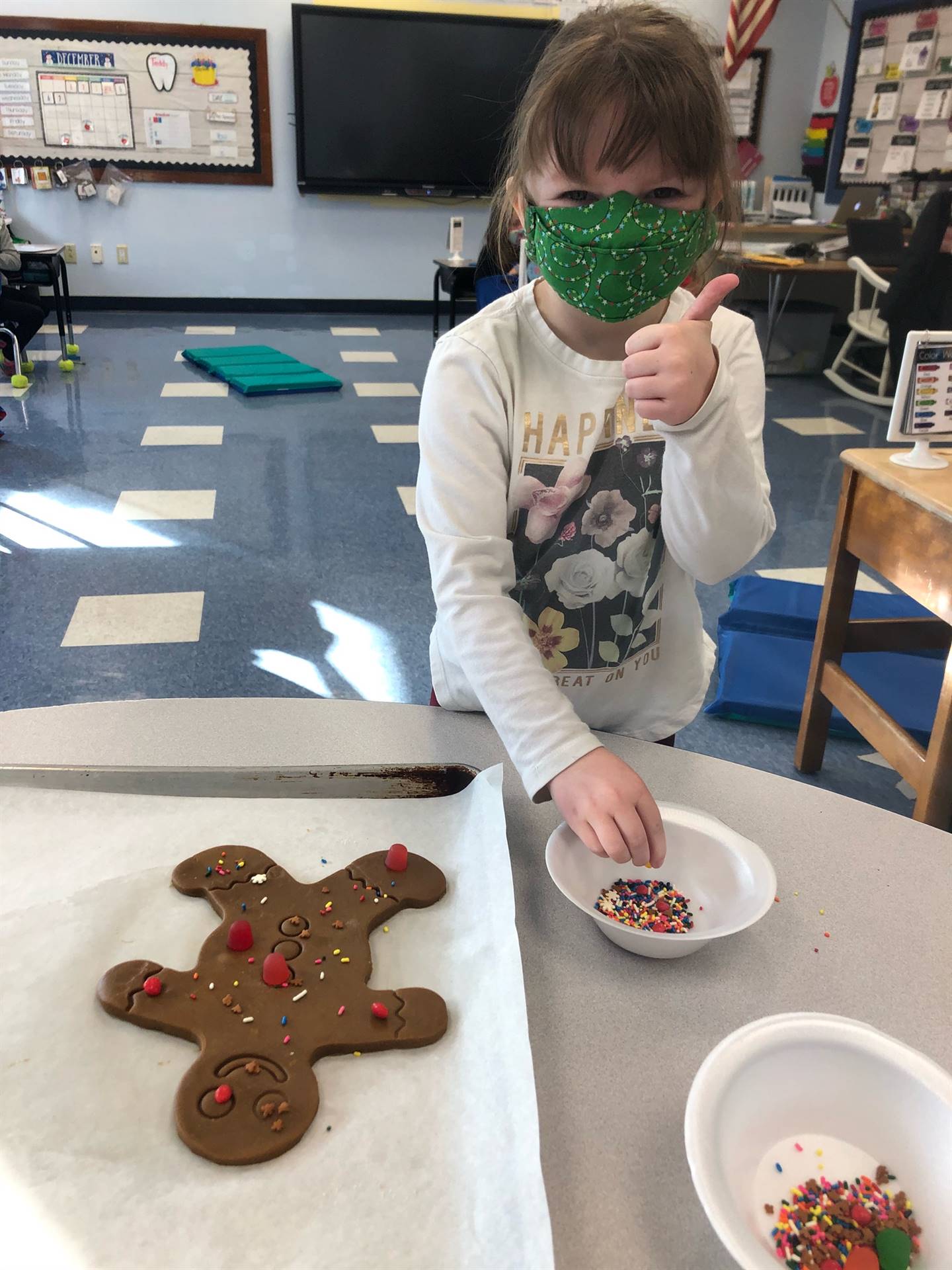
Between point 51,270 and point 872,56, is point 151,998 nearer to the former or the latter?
point 51,270

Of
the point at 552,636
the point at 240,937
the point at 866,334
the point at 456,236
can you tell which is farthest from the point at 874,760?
the point at 456,236

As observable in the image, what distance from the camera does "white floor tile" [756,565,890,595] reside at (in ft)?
8.00

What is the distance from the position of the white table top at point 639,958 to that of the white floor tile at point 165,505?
2129 millimetres

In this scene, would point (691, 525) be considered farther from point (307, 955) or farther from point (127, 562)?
point (127, 562)

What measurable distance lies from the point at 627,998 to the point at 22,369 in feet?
14.8

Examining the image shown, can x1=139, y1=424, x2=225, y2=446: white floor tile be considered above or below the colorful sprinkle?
below

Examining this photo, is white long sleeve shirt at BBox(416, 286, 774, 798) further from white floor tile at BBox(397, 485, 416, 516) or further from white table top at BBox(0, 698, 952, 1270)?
white floor tile at BBox(397, 485, 416, 516)

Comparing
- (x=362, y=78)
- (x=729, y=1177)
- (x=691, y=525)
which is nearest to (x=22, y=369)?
(x=362, y=78)

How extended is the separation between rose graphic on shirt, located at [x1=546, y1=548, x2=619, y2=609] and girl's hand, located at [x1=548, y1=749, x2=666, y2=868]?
271 millimetres

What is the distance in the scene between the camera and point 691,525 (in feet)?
2.44

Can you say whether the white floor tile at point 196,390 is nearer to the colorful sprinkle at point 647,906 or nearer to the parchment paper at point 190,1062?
the parchment paper at point 190,1062

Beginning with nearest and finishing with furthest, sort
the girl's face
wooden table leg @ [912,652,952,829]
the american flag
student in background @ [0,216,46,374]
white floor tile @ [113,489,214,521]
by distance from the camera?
the girl's face
wooden table leg @ [912,652,952,829]
white floor tile @ [113,489,214,521]
the american flag
student in background @ [0,216,46,374]

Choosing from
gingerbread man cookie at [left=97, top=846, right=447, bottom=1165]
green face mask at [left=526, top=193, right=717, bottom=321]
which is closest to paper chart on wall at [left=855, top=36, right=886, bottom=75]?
green face mask at [left=526, top=193, right=717, bottom=321]

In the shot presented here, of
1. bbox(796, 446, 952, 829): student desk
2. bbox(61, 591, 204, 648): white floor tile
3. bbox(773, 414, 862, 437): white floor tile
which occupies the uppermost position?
bbox(796, 446, 952, 829): student desk
